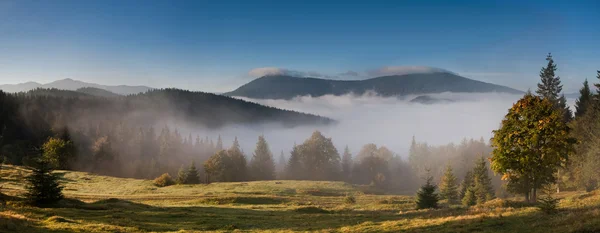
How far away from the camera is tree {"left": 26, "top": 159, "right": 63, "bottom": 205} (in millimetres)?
38219

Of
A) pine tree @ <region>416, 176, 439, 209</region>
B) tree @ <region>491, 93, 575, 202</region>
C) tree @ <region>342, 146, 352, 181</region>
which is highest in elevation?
tree @ <region>491, 93, 575, 202</region>

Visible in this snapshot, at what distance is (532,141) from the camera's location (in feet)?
136

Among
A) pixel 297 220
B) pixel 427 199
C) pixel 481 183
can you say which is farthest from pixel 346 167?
pixel 297 220

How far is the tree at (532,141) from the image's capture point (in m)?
41.0

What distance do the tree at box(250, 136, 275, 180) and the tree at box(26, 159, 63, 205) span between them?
97.9 metres

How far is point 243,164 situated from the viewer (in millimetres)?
132000

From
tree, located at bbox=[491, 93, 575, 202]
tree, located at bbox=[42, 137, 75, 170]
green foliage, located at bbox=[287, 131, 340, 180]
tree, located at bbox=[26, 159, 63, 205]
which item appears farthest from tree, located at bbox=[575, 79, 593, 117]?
tree, located at bbox=[42, 137, 75, 170]

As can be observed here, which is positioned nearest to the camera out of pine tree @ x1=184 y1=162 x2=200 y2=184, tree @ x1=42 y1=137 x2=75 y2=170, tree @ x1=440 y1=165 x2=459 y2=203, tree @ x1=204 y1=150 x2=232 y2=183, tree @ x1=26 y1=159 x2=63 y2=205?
tree @ x1=26 y1=159 x2=63 y2=205

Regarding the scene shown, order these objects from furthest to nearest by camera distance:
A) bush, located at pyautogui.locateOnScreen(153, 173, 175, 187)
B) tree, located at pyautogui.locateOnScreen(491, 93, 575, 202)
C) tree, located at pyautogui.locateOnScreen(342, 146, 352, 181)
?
tree, located at pyautogui.locateOnScreen(342, 146, 352, 181)
bush, located at pyautogui.locateOnScreen(153, 173, 175, 187)
tree, located at pyautogui.locateOnScreen(491, 93, 575, 202)

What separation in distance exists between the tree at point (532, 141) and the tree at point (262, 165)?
103 meters

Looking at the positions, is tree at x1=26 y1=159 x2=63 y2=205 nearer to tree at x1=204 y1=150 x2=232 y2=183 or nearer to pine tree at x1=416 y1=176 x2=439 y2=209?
pine tree at x1=416 y1=176 x2=439 y2=209

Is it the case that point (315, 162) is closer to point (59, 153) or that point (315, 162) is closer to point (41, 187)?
point (59, 153)

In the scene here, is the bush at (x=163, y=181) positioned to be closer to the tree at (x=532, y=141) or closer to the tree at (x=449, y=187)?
the tree at (x=449, y=187)

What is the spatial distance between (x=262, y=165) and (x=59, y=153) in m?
68.9
